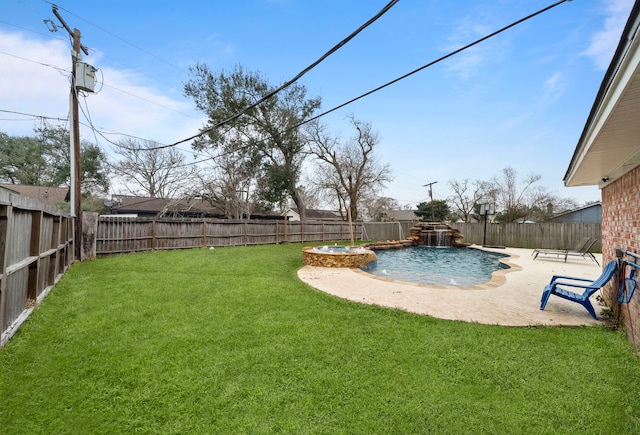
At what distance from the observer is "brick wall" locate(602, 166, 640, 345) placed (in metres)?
3.35

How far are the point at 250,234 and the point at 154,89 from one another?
789 cm

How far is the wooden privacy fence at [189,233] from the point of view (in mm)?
9930

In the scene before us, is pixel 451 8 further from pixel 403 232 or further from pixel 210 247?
pixel 403 232

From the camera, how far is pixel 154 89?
12.6m

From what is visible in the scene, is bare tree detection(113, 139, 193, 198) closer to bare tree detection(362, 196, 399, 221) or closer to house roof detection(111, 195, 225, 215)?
house roof detection(111, 195, 225, 215)

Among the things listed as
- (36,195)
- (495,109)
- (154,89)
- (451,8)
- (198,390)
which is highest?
(154,89)

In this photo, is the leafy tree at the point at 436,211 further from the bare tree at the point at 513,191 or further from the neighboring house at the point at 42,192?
the neighboring house at the point at 42,192

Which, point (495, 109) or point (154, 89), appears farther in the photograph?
point (154, 89)

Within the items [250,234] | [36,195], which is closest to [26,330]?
[250,234]

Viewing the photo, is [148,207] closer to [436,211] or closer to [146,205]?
[146,205]

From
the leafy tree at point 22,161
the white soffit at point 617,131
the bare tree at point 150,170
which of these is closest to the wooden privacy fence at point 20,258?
the white soffit at point 617,131

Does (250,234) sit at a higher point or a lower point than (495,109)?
lower

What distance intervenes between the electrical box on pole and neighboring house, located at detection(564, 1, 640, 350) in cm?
1139

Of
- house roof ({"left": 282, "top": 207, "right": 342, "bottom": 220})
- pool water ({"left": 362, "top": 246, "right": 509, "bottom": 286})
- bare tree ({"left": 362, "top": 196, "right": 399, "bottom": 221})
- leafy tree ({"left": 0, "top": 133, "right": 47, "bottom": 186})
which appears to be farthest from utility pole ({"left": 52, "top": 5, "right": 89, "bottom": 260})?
house roof ({"left": 282, "top": 207, "right": 342, "bottom": 220})
